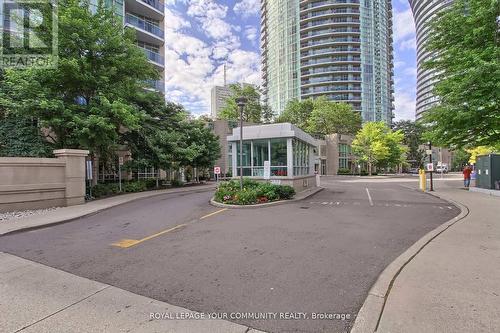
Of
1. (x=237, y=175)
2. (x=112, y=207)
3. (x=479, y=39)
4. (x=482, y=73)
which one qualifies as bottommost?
(x=112, y=207)

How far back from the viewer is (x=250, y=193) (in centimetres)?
1295

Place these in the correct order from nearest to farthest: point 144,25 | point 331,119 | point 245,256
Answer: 1. point 245,256
2. point 144,25
3. point 331,119

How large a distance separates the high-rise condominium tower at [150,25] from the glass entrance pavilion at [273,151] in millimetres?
18562

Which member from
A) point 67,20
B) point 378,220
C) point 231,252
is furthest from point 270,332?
point 67,20

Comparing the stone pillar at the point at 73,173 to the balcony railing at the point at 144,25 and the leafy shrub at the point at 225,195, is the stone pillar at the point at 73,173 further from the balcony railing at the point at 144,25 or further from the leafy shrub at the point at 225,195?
the balcony railing at the point at 144,25

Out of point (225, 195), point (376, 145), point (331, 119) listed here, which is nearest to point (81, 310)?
point (225, 195)

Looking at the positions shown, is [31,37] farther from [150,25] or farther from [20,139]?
[150,25]

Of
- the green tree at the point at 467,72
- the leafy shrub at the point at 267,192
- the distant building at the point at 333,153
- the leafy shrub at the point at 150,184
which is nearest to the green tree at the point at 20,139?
the leafy shrub at the point at 150,184

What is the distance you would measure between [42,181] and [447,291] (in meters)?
14.8

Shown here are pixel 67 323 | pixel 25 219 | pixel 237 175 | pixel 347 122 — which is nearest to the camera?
pixel 67 323

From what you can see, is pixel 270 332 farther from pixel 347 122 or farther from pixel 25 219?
pixel 347 122

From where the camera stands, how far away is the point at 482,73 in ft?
44.2

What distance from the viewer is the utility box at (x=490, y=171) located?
1773 cm

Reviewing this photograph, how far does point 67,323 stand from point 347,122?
65.5m
